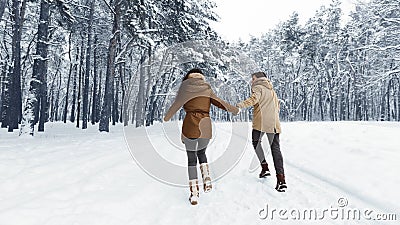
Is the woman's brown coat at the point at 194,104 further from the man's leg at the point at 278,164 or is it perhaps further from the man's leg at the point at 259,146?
the man's leg at the point at 278,164

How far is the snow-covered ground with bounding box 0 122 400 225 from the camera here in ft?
12.8

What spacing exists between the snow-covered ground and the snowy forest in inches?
267

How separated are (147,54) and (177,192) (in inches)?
787

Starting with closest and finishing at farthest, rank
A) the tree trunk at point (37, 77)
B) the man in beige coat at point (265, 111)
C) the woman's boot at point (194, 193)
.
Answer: the woman's boot at point (194, 193) → the man in beige coat at point (265, 111) → the tree trunk at point (37, 77)

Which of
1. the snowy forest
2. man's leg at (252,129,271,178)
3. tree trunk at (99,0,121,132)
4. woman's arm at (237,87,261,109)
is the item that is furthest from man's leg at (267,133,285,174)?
tree trunk at (99,0,121,132)

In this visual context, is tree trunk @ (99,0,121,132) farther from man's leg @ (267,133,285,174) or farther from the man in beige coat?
man's leg @ (267,133,285,174)

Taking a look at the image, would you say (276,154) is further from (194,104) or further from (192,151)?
(194,104)

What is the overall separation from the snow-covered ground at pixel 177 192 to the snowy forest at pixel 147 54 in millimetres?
6790

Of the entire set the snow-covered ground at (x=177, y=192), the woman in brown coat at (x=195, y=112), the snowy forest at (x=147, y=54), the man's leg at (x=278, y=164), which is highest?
the snowy forest at (x=147, y=54)

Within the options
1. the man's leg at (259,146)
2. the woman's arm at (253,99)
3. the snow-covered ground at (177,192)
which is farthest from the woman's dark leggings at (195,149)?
the man's leg at (259,146)

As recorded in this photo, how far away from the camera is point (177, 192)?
5191mm

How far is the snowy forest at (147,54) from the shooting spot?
543 inches

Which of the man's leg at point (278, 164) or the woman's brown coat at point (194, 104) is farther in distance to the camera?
the man's leg at point (278, 164)

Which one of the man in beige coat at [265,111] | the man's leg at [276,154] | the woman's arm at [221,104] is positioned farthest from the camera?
the man in beige coat at [265,111]
